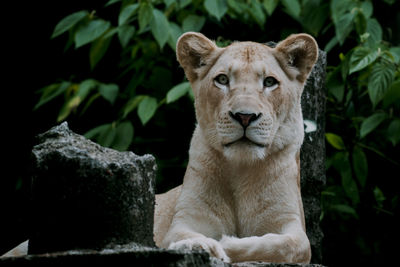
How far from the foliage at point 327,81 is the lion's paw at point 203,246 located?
117 inches

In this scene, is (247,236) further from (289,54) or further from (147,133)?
(147,133)

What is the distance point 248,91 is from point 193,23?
3301 millimetres

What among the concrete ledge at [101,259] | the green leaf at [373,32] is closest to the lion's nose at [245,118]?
the concrete ledge at [101,259]

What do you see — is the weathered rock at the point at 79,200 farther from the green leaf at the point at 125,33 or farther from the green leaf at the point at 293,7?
the green leaf at the point at 293,7

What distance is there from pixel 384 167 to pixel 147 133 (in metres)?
2.47

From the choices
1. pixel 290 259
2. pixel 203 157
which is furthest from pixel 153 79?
pixel 290 259

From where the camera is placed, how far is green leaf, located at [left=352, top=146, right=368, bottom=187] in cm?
670

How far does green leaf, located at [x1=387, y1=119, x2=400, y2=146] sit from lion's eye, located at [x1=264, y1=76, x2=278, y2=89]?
2.98m

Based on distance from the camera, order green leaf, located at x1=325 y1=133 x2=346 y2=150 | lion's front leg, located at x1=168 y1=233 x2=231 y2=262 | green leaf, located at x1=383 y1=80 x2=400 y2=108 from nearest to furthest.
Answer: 1. lion's front leg, located at x1=168 y1=233 x2=231 y2=262
2. green leaf, located at x1=383 y1=80 x2=400 y2=108
3. green leaf, located at x1=325 y1=133 x2=346 y2=150

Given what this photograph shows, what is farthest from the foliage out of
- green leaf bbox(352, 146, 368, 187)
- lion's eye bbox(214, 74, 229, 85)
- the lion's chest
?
the lion's chest

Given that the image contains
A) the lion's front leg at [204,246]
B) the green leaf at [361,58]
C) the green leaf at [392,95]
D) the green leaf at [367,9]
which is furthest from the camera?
the green leaf at [367,9]

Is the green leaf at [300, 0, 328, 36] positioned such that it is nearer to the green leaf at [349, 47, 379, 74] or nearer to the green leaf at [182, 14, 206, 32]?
the green leaf at [349, 47, 379, 74]

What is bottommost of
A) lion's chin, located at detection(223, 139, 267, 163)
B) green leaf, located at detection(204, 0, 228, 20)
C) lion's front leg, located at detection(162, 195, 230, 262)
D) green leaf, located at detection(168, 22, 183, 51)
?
lion's front leg, located at detection(162, 195, 230, 262)

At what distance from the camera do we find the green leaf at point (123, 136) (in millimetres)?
6746
